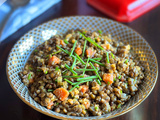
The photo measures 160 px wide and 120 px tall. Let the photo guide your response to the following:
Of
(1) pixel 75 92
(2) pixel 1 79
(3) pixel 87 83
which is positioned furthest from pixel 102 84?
(2) pixel 1 79

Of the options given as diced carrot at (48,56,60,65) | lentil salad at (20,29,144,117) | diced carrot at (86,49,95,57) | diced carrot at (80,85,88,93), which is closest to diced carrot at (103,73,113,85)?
lentil salad at (20,29,144,117)

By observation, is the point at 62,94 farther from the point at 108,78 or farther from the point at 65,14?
the point at 65,14

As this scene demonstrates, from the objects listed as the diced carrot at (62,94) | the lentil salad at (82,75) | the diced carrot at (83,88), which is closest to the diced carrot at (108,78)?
the lentil salad at (82,75)

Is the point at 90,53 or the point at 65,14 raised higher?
the point at 65,14

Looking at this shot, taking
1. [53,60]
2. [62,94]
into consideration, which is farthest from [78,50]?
[62,94]

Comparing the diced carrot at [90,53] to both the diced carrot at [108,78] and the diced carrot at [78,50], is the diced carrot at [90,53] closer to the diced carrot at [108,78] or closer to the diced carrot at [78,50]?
the diced carrot at [78,50]
